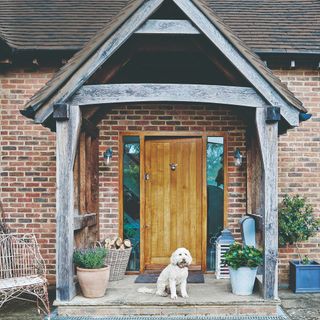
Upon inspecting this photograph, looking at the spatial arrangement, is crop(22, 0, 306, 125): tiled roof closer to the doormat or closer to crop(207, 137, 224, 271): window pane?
crop(207, 137, 224, 271): window pane

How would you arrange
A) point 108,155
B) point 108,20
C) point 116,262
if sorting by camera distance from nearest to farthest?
1. point 116,262
2. point 108,155
3. point 108,20

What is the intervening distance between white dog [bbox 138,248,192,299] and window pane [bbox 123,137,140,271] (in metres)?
1.94

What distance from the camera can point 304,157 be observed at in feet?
25.5

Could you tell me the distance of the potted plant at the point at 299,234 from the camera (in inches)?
284

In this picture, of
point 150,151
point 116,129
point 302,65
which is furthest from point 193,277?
point 302,65

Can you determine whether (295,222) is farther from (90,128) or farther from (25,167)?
(25,167)

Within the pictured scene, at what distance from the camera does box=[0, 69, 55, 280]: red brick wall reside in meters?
7.62

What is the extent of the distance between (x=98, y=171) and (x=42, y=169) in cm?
91

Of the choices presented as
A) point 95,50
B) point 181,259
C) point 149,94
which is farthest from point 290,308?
point 95,50

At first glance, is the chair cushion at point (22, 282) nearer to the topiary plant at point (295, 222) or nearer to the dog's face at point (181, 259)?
the dog's face at point (181, 259)

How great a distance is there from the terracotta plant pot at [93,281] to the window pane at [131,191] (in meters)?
2.02

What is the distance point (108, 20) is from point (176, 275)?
4933mm

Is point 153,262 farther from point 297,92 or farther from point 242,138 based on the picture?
point 297,92

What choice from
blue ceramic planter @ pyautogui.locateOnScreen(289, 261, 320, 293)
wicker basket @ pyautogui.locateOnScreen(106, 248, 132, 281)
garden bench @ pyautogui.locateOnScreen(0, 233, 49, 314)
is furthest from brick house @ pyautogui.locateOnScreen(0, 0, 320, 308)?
garden bench @ pyautogui.locateOnScreen(0, 233, 49, 314)
